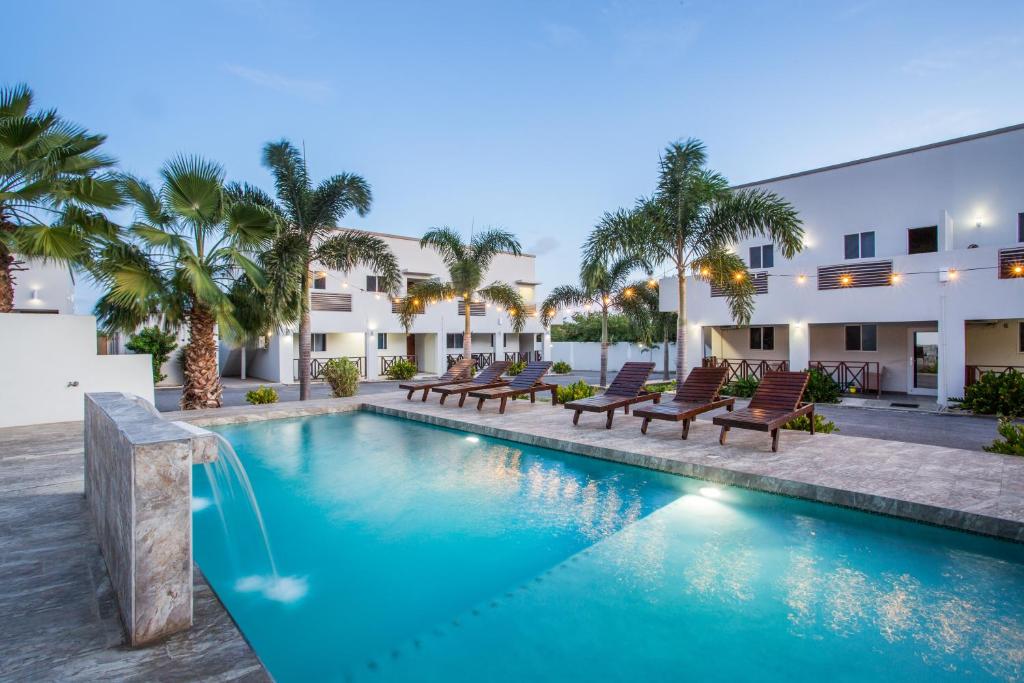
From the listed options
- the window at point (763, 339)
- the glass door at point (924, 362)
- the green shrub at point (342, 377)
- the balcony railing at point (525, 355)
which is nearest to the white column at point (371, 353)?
the balcony railing at point (525, 355)

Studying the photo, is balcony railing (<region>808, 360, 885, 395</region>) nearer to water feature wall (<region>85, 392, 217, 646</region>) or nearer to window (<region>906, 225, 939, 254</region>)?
window (<region>906, 225, 939, 254</region>)

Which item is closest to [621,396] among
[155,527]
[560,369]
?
[155,527]

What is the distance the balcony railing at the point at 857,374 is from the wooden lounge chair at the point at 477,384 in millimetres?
10493

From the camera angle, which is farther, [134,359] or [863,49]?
[863,49]

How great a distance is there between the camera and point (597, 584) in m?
4.10

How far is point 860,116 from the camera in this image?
17.6 m

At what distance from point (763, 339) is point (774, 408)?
12.0 meters

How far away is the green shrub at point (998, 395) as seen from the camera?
11.6 m

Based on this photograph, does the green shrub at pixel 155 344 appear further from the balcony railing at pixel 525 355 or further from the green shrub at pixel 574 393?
the green shrub at pixel 574 393

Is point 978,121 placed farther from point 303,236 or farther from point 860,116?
point 303,236

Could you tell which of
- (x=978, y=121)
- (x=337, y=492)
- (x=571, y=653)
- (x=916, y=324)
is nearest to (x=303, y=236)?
(x=337, y=492)

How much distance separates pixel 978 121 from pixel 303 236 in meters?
24.1

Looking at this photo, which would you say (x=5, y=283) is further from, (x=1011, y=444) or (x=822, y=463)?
(x=1011, y=444)

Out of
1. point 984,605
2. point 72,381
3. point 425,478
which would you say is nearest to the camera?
point 984,605
